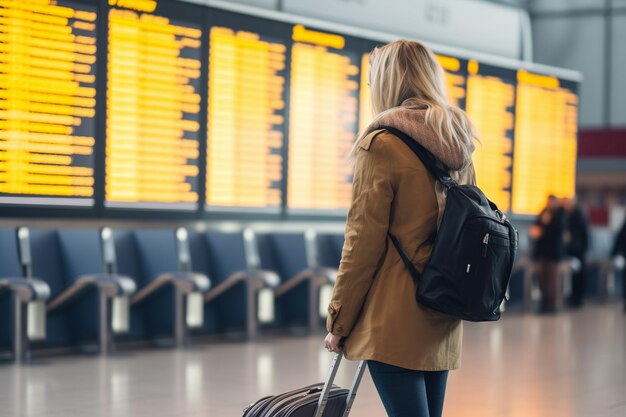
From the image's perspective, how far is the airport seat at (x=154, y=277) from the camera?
9375mm

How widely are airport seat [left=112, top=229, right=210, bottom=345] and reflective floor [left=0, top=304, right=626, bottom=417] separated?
42 centimetres

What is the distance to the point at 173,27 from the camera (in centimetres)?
955

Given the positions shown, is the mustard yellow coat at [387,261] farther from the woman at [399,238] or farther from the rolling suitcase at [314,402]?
the rolling suitcase at [314,402]

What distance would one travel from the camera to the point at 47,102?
335 inches

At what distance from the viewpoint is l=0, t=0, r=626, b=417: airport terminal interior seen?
24.1ft

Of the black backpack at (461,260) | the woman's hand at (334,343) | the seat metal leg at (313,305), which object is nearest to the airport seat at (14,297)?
the seat metal leg at (313,305)

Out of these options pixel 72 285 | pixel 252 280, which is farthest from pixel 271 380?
pixel 252 280

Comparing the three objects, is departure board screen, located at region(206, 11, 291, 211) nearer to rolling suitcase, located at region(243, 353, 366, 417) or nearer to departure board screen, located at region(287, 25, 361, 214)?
departure board screen, located at region(287, 25, 361, 214)

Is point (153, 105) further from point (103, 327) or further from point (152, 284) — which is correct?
point (103, 327)

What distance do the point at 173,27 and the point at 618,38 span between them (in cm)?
1176

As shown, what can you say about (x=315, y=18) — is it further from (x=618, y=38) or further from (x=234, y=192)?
(x=618, y=38)

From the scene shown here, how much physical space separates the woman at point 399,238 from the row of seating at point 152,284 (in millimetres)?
5363

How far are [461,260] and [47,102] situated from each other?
622 cm

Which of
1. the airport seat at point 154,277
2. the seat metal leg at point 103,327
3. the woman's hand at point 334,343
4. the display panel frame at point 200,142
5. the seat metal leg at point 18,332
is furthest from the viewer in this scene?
the airport seat at point 154,277
